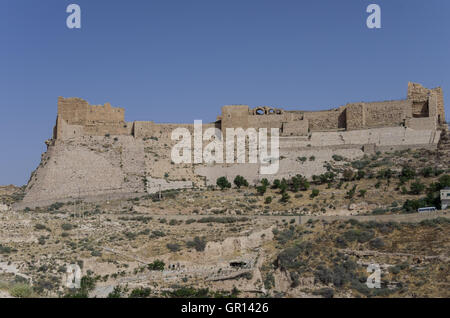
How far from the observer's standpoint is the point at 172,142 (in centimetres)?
4200

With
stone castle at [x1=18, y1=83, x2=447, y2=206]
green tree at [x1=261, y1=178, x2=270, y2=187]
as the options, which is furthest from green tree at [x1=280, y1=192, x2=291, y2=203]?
stone castle at [x1=18, y1=83, x2=447, y2=206]

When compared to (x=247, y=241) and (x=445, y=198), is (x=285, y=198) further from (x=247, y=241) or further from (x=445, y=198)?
(x=445, y=198)

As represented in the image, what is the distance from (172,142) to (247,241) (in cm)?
1711

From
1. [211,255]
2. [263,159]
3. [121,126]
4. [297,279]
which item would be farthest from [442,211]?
[121,126]

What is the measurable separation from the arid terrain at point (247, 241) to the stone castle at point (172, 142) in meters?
2.73

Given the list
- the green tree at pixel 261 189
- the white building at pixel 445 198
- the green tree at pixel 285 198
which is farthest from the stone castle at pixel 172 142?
the white building at pixel 445 198

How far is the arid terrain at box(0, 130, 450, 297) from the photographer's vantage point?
828 inches

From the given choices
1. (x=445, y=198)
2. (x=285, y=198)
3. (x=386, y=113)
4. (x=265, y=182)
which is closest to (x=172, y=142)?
(x=265, y=182)

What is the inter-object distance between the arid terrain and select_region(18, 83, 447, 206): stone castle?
2.73 meters

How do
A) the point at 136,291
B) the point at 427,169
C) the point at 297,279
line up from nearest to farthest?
the point at 136,291, the point at 297,279, the point at 427,169

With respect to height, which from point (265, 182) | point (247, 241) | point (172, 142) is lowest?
point (247, 241)
